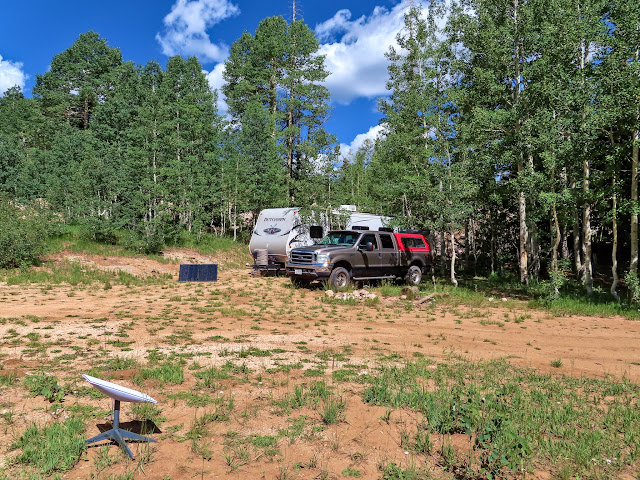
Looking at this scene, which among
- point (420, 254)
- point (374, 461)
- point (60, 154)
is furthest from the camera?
point (60, 154)

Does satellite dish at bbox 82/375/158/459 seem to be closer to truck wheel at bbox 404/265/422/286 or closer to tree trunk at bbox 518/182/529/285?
truck wheel at bbox 404/265/422/286

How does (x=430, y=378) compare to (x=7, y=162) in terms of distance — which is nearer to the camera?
(x=430, y=378)

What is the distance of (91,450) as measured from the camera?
3.35 meters

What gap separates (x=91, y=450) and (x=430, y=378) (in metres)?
4.15

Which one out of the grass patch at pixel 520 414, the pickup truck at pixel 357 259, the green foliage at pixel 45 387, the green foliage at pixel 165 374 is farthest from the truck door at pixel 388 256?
the green foliage at pixel 45 387

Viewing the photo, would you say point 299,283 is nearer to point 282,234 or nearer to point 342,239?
point 342,239

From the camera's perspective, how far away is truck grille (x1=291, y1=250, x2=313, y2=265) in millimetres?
13805

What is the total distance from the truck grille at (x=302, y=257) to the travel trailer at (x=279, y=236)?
7.26 feet

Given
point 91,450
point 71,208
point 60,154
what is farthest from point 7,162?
point 91,450

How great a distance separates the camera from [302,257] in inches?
555

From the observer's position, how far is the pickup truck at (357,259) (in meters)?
13.6

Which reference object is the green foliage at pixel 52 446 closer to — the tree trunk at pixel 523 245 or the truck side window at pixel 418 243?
the truck side window at pixel 418 243

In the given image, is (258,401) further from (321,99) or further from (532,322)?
(321,99)

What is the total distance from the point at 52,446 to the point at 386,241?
13.2 m
